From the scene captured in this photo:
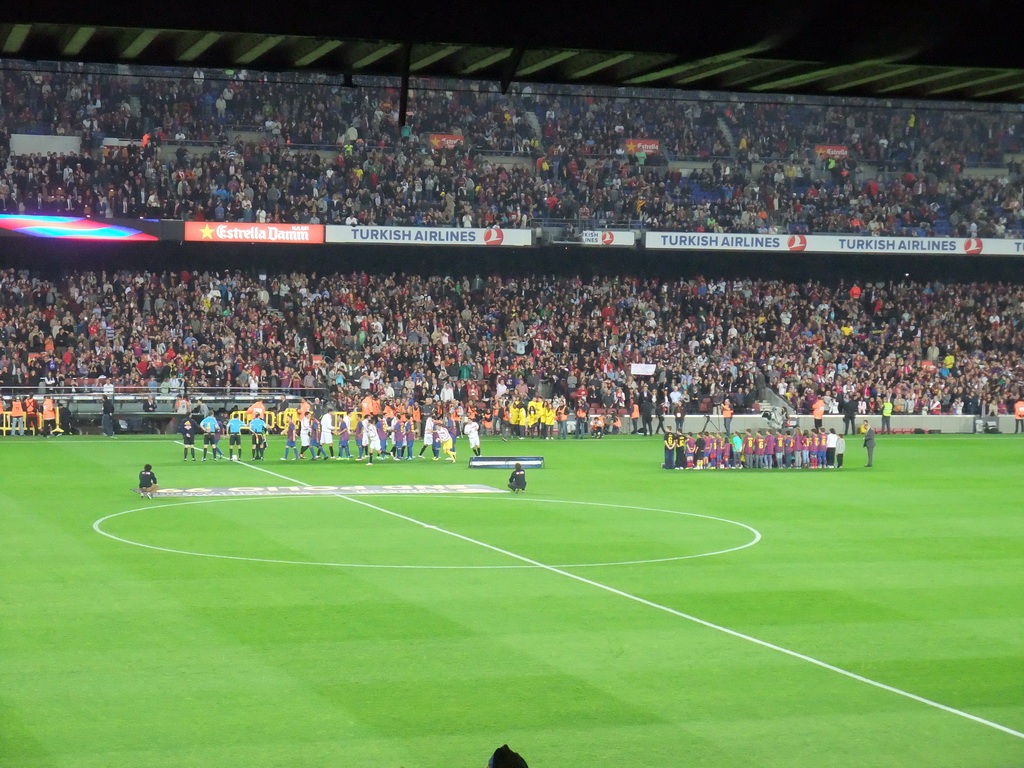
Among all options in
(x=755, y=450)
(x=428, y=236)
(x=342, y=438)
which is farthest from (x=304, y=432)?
(x=428, y=236)

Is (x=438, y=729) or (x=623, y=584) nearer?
(x=438, y=729)

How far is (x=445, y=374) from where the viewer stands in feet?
167

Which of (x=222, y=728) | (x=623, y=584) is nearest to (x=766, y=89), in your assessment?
(x=222, y=728)

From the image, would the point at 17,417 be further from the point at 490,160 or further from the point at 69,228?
the point at 490,160

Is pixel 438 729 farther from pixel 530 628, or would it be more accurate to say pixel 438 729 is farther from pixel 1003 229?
pixel 1003 229

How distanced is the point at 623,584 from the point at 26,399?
100ft

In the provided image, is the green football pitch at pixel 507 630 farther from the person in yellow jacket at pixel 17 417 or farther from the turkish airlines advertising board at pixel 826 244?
the turkish airlines advertising board at pixel 826 244

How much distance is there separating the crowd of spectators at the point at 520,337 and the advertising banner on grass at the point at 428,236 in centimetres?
237

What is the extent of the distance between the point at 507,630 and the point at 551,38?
9.39 m

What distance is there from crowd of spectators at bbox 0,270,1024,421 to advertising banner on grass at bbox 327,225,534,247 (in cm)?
237

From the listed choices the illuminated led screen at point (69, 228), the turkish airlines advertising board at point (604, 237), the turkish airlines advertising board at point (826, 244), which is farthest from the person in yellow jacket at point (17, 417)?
→ the turkish airlines advertising board at point (826, 244)

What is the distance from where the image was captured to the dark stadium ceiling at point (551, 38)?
8500 millimetres

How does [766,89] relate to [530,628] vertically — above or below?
above

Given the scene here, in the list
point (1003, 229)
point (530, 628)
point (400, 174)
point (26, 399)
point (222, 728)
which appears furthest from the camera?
point (1003, 229)
